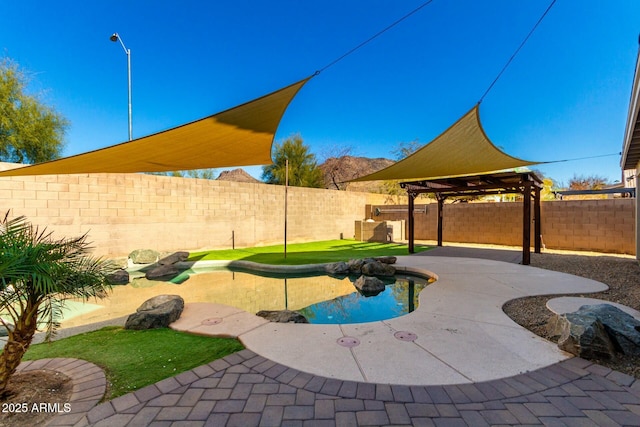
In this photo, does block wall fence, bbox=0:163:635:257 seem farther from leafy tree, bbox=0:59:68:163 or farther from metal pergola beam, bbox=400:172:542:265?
leafy tree, bbox=0:59:68:163

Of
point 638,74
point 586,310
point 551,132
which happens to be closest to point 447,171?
point 638,74

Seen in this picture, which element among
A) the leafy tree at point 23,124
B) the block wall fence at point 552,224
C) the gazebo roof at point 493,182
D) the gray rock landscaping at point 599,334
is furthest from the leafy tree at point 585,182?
the leafy tree at point 23,124

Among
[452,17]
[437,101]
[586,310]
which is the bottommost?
[586,310]

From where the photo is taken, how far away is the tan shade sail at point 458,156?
18.1ft

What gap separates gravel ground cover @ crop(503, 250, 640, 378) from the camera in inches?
93.5

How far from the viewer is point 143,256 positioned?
7887 millimetres

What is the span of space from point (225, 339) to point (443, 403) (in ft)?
6.44

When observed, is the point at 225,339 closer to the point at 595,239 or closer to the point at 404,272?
the point at 404,272

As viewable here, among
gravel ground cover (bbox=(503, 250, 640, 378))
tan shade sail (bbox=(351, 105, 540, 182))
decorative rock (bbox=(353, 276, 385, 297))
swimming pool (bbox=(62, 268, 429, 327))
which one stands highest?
tan shade sail (bbox=(351, 105, 540, 182))

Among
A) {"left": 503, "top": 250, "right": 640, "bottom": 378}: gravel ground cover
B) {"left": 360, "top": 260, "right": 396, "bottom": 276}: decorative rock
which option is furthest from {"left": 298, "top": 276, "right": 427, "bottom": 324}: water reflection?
{"left": 503, "top": 250, "right": 640, "bottom": 378}: gravel ground cover

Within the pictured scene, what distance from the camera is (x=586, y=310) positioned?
9.15 feet

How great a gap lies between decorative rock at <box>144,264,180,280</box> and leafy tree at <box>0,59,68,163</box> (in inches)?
352

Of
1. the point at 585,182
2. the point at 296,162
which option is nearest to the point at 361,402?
the point at 296,162

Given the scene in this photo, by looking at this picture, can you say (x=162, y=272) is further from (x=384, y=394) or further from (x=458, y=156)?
(x=458, y=156)
